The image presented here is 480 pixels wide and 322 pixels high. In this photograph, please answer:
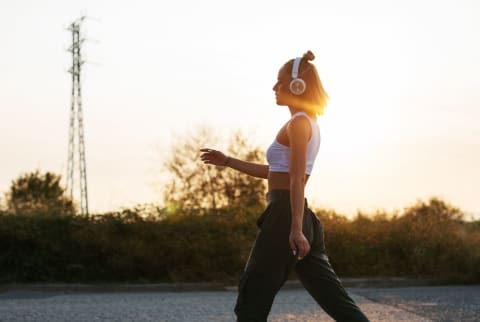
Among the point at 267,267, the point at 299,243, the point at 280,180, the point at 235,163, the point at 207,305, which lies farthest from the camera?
the point at 207,305

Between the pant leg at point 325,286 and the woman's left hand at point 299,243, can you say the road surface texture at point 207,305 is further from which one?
the woman's left hand at point 299,243

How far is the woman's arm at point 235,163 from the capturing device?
5.38 meters

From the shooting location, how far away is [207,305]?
39.4 feet

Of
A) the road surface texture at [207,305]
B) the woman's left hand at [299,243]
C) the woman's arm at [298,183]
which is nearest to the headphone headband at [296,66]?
the woman's arm at [298,183]

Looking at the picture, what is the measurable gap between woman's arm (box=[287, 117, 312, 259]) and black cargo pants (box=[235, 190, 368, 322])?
100 mm

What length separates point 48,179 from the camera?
60656 millimetres

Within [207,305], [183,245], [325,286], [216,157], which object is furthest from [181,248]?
[325,286]

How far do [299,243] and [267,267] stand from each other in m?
0.24

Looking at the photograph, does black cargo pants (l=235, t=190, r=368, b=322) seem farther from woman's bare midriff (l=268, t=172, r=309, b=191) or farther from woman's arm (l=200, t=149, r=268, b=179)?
woman's arm (l=200, t=149, r=268, b=179)

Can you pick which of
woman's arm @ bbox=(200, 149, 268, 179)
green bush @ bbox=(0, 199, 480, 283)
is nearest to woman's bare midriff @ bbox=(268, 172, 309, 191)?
woman's arm @ bbox=(200, 149, 268, 179)

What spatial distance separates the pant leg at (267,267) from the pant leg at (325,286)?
0.13m

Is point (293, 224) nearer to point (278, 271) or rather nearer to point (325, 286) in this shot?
point (278, 271)

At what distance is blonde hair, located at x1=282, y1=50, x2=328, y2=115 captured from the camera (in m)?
4.72

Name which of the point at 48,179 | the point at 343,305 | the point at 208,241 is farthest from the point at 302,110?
Result: the point at 48,179
